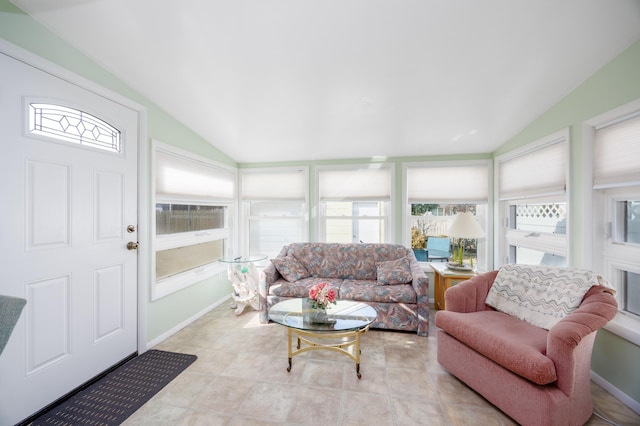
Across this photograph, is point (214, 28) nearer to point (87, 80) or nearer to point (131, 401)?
point (87, 80)

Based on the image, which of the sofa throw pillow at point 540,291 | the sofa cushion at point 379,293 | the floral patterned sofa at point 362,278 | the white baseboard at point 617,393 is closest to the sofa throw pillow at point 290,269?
the floral patterned sofa at point 362,278

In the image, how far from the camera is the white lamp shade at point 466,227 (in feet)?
9.92

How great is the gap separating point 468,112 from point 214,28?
2.50 metres

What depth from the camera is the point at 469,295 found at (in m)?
2.32

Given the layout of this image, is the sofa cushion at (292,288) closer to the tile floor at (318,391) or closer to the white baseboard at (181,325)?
the tile floor at (318,391)

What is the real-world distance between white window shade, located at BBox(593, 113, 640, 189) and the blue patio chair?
1.92 m

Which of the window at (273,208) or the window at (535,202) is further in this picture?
the window at (273,208)

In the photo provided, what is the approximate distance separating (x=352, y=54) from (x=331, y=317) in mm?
2195

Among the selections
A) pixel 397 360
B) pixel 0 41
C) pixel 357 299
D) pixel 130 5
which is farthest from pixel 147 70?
pixel 397 360

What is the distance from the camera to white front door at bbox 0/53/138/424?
1.60m

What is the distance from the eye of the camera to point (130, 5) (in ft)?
5.48

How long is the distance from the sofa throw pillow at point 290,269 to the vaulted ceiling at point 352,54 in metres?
1.76

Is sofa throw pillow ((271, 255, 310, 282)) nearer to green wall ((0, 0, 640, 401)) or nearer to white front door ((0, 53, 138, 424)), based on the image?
green wall ((0, 0, 640, 401))

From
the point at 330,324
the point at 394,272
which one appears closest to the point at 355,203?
the point at 394,272
